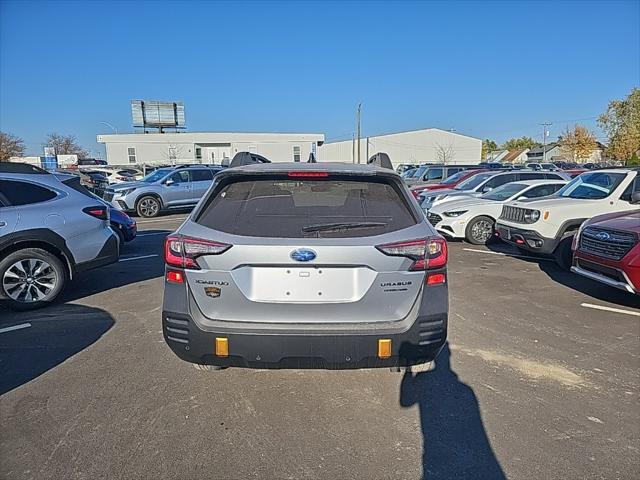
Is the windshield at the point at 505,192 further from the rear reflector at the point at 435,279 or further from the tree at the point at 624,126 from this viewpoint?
the tree at the point at 624,126

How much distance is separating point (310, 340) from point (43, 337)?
3.39 metres

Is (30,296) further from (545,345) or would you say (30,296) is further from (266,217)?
(545,345)

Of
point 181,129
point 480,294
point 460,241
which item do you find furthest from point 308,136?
point 480,294

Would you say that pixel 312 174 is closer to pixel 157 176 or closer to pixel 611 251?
pixel 611 251

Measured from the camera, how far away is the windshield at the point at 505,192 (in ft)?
34.3

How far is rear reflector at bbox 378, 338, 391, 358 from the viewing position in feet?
8.57

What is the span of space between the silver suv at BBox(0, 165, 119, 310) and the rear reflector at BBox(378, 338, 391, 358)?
15.2ft

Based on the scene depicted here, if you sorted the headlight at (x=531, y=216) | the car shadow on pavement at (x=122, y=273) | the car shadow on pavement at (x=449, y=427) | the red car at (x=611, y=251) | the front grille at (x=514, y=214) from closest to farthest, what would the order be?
the car shadow on pavement at (x=449, y=427), the red car at (x=611, y=251), the car shadow on pavement at (x=122, y=273), the headlight at (x=531, y=216), the front grille at (x=514, y=214)

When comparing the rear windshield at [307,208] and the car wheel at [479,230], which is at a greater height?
the rear windshield at [307,208]

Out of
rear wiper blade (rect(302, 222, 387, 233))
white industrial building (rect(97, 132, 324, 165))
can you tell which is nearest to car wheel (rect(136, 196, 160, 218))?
rear wiper blade (rect(302, 222, 387, 233))

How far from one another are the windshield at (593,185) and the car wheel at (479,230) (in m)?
1.75

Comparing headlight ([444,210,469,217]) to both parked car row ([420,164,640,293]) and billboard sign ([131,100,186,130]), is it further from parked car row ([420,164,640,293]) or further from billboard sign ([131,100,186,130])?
billboard sign ([131,100,186,130])

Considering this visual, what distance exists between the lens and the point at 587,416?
3.09 meters

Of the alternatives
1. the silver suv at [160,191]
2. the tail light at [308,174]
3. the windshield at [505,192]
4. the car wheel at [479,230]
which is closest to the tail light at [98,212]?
the tail light at [308,174]
